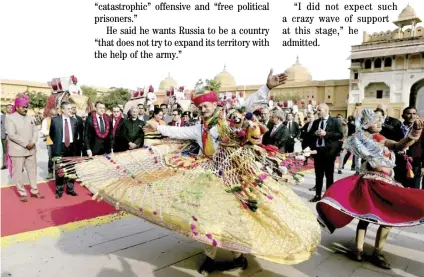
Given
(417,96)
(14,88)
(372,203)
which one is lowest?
(372,203)

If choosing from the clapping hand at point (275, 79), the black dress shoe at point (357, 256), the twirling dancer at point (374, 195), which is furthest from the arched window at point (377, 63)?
the clapping hand at point (275, 79)

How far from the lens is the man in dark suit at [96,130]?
5.94m

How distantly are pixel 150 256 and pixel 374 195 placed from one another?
2.31 metres

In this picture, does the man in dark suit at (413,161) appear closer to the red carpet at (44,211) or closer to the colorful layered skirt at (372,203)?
the colorful layered skirt at (372,203)

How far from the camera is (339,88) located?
1613 inches

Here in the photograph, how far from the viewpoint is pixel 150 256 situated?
346 cm

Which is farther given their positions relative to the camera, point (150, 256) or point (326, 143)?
point (326, 143)

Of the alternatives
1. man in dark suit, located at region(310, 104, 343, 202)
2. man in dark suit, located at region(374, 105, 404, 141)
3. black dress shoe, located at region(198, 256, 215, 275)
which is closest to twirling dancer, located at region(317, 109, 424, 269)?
black dress shoe, located at region(198, 256, 215, 275)

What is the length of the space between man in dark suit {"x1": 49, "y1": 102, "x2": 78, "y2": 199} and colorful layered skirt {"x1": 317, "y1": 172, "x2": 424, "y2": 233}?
4.33 m

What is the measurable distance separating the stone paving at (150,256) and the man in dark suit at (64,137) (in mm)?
1881

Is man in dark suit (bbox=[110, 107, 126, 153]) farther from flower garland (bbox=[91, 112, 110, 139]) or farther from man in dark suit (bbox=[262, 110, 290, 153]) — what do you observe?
man in dark suit (bbox=[262, 110, 290, 153])

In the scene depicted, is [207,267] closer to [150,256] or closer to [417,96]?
[150,256]

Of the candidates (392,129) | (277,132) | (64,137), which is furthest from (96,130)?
(392,129)

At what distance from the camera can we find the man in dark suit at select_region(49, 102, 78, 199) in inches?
226
